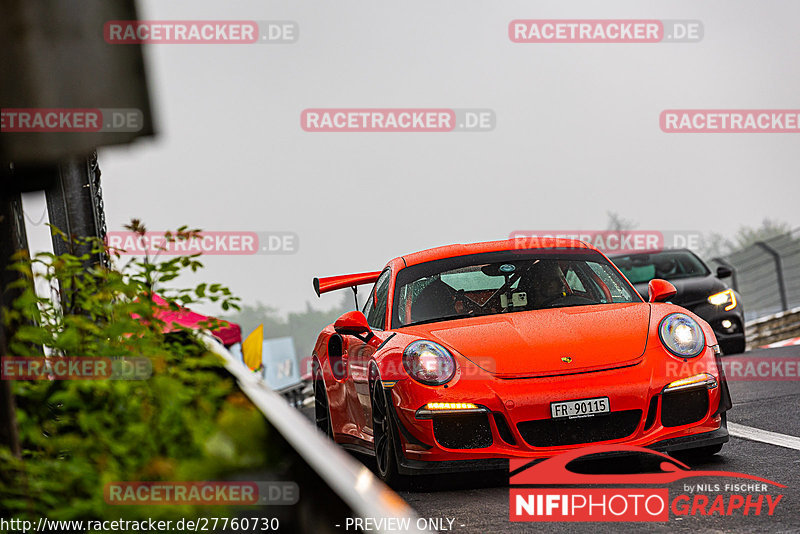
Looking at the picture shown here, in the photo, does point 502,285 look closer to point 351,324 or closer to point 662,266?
point 351,324

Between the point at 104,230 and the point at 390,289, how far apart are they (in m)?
2.74

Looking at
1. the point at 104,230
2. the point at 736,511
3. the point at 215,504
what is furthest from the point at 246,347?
the point at 215,504

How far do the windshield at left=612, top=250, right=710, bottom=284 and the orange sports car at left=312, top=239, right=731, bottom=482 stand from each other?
24.9 ft

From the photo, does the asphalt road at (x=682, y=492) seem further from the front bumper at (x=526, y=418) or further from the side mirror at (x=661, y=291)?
the side mirror at (x=661, y=291)

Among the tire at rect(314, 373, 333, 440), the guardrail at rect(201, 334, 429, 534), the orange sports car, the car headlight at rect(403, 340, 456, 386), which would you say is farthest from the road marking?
the guardrail at rect(201, 334, 429, 534)

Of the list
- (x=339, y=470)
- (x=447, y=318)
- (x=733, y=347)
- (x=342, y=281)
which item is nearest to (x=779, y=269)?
(x=733, y=347)

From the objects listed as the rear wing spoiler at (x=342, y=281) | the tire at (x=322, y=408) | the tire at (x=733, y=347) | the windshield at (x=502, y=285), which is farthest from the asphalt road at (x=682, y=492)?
the tire at (x=733, y=347)

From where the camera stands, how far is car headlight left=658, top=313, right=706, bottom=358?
5.70 meters

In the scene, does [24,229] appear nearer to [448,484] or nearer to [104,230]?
[104,230]

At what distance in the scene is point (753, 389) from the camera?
9453mm

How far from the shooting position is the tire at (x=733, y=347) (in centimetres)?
1326

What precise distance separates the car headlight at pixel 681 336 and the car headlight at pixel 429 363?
3.70 ft

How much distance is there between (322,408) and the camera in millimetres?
8070

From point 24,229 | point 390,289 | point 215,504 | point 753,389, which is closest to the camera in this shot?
point 215,504
